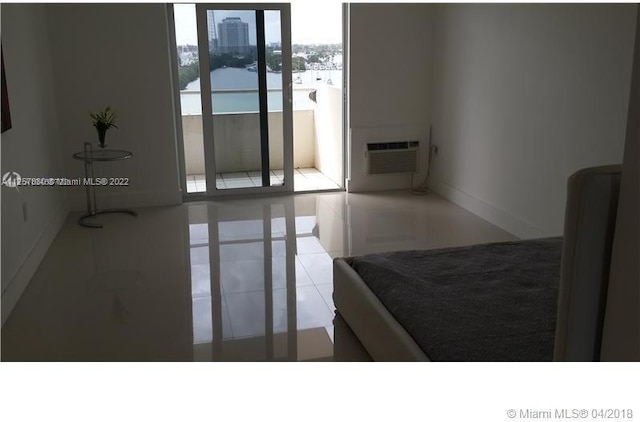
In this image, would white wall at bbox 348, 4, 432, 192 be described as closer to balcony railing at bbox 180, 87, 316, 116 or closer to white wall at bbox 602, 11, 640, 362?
balcony railing at bbox 180, 87, 316, 116

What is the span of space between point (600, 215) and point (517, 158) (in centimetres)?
344

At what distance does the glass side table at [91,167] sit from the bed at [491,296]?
278 cm

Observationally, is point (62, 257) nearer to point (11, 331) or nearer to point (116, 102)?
point (11, 331)

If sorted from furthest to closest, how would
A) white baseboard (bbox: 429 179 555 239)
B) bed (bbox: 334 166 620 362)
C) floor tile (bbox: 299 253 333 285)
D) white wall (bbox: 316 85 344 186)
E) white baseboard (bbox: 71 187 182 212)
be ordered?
white wall (bbox: 316 85 344 186) → white baseboard (bbox: 71 187 182 212) → white baseboard (bbox: 429 179 555 239) → floor tile (bbox: 299 253 333 285) → bed (bbox: 334 166 620 362)

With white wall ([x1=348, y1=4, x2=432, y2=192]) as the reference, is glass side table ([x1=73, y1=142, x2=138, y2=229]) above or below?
below

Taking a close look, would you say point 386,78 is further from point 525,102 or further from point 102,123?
point 102,123

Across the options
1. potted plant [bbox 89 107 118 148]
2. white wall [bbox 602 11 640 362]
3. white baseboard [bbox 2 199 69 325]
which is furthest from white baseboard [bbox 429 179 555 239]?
white baseboard [bbox 2 199 69 325]

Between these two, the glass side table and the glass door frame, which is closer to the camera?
the glass side table

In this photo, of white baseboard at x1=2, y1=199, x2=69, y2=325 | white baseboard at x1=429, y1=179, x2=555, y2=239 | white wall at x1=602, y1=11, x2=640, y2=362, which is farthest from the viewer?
white baseboard at x1=429, y1=179, x2=555, y2=239

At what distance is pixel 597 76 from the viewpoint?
4.00m

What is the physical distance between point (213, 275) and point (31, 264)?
4.07 ft

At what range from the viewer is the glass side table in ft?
17.4

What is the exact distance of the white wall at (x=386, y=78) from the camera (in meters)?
6.21
